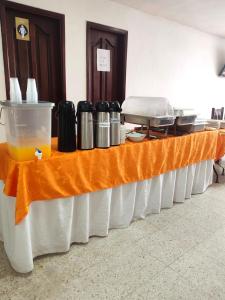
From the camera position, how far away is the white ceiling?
2.88m

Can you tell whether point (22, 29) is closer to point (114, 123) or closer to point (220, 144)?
point (114, 123)

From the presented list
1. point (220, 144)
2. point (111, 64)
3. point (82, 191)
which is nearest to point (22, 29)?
point (111, 64)

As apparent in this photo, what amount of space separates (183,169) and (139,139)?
70 cm

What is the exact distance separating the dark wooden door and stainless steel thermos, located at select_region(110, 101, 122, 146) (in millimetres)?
1440

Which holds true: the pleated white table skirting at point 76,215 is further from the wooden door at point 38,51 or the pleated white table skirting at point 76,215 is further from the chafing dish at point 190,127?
the wooden door at point 38,51

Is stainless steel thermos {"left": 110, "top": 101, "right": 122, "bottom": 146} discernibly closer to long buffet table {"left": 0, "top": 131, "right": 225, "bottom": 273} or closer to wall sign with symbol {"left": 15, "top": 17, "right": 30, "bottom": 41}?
long buffet table {"left": 0, "top": 131, "right": 225, "bottom": 273}

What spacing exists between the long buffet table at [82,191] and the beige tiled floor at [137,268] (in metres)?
0.09

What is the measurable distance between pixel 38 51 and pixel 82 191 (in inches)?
74.8

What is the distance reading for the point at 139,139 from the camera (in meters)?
1.91

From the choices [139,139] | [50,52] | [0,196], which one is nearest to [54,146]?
[0,196]

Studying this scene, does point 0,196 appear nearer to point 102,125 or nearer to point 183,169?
point 102,125

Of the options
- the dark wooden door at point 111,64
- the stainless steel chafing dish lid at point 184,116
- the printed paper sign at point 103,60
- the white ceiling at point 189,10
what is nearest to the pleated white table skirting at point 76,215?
the stainless steel chafing dish lid at point 184,116

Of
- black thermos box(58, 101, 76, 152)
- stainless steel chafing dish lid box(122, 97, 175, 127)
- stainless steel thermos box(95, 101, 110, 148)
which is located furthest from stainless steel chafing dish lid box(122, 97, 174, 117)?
black thermos box(58, 101, 76, 152)

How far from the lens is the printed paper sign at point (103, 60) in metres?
3.06
